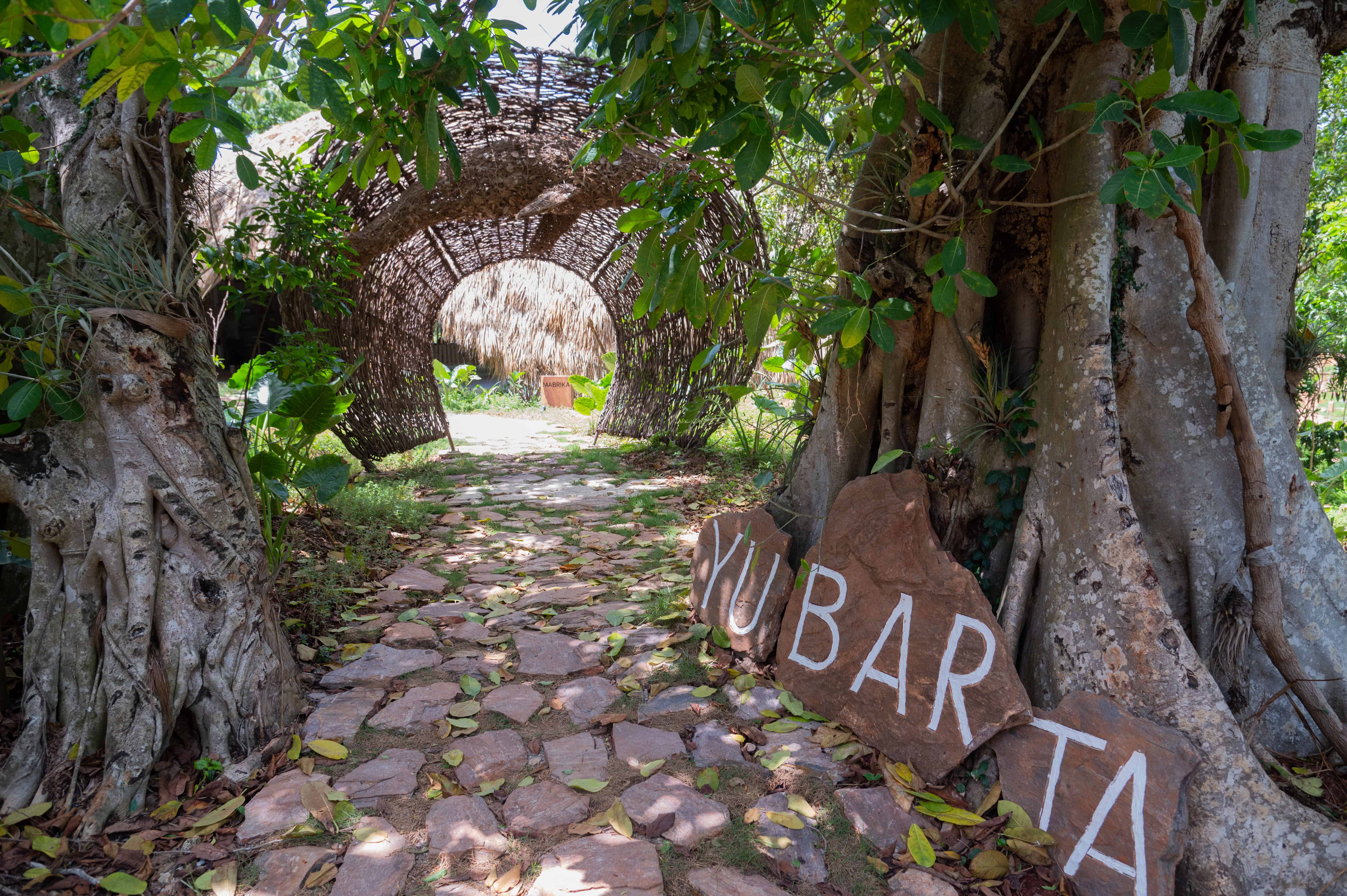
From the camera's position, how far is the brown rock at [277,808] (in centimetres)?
193

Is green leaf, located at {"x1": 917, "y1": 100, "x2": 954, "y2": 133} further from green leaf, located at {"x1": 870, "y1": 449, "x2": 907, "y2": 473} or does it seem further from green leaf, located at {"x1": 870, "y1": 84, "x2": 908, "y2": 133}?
green leaf, located at {"x1": 870, "y1": 449, "x2": 907, "y2": 473}

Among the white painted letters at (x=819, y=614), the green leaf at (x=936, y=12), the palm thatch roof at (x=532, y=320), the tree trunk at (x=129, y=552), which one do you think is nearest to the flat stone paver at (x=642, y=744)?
the white painted letters at (x=819, y=614)

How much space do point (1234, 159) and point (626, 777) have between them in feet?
8.15

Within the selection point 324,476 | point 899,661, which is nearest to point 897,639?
point 899,661

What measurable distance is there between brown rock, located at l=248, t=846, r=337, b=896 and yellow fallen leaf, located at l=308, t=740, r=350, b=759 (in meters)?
A: 0.40

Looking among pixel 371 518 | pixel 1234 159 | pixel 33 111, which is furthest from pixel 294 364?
pixel 1234 159

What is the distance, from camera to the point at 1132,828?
167 centimetres

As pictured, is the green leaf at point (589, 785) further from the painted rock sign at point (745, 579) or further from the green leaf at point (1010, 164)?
the green leaf at point (1010, 164)

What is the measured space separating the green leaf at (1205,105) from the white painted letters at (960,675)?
1342mm

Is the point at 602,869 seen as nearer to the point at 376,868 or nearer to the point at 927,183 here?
the point at 376,868

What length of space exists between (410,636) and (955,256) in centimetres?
255

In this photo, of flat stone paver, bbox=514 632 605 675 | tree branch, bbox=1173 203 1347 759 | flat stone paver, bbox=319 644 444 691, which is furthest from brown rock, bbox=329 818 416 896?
tree branch, bbox=1173 203 1347 759

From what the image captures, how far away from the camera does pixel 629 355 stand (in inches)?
327

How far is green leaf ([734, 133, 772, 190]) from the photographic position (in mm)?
1773
